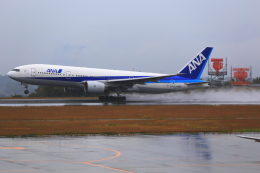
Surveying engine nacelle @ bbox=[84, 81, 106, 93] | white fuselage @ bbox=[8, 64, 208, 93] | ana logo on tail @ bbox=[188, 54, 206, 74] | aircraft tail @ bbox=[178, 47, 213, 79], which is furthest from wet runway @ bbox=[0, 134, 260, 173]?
ana logo on tail @ bbox=[188, 54, 206, 74]

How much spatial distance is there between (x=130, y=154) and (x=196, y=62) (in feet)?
137

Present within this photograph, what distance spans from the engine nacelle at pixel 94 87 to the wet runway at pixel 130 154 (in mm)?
26597

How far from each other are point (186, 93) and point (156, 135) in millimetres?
39636

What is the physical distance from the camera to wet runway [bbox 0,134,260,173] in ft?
33.4

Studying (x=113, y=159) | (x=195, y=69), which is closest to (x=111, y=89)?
(x=195, y=69)

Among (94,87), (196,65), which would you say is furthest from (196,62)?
(94,87)

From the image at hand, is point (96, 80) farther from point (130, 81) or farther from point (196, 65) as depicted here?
point (196, 65)

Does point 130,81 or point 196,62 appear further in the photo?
point 196,62

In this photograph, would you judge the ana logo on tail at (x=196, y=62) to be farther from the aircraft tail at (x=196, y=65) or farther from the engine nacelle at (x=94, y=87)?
the engine nacelle at (x=94, y=87)

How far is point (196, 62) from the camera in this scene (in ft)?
173

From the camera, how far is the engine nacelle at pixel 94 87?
43.4 m

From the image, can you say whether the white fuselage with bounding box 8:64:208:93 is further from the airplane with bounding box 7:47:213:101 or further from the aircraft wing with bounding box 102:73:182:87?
the aircraft wing with bounding box 102:73:182:87

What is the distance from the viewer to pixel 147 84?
156 feet

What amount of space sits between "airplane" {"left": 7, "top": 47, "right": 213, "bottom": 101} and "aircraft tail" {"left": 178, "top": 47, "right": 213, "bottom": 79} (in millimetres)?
1844
